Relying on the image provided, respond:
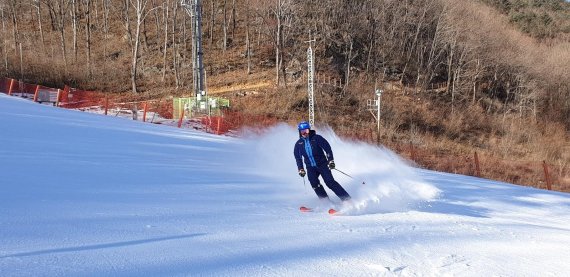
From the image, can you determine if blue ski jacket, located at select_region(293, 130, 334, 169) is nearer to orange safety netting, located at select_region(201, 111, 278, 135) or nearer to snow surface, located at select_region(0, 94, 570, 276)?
snow surface, located at select_region(0, 94, 570, 276)

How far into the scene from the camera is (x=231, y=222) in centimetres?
679

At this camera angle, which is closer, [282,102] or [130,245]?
[130,245]

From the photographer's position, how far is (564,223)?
33.2 ft

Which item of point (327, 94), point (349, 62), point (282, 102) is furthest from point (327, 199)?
point (349, 62)

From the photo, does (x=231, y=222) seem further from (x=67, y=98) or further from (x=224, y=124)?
(x=67, y=98)

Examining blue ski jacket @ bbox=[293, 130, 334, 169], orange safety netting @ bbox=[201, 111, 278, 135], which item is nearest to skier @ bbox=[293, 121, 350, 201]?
blue ski jacket @ bbox=[293, 130, 334, 169]

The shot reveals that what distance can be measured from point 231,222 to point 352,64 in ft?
168

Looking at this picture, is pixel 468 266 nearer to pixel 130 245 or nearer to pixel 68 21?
pixel 130 245

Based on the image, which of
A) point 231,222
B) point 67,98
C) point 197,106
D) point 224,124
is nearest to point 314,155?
point 231,222

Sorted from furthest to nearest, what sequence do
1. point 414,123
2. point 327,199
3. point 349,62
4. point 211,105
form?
point 349,62 < point 414,123 < point 211,105 < point 327,199

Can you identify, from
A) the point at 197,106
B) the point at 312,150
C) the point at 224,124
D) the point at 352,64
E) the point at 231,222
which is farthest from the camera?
the point at 352,64

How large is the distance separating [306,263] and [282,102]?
3897 cm

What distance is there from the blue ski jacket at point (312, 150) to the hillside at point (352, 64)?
1258 inches

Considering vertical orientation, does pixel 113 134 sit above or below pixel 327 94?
below
